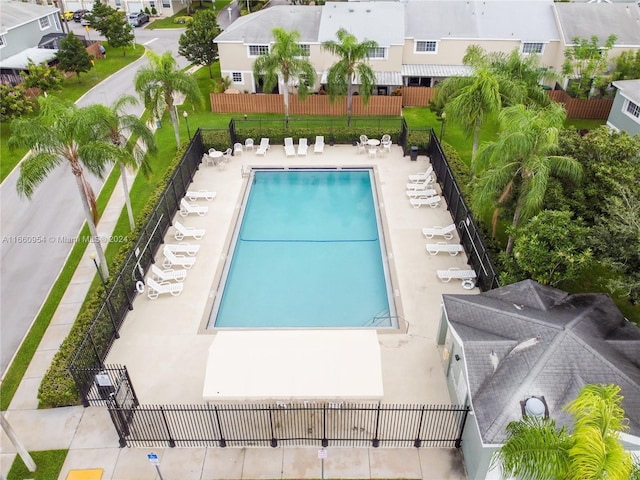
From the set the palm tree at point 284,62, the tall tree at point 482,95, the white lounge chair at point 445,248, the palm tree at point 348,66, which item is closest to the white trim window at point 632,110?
the tall tree at point 482,95

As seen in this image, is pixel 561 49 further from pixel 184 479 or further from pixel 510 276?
pixel 184 479

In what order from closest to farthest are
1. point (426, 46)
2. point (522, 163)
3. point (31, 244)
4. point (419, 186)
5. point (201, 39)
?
point (522, 163) → point (31, 244) → point (419, 186) → point (426, 46) → point (201, 39)

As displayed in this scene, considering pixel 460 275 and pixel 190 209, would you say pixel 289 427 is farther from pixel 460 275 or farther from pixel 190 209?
pixel 190 209

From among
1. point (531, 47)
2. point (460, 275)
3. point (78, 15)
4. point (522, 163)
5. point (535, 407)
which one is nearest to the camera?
point (535, 407)

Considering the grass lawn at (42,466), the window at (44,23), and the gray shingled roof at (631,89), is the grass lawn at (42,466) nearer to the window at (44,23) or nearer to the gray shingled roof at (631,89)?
the gray shingled roof at (631,89)

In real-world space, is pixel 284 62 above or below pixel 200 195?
above

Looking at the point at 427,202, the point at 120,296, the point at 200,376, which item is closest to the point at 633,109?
the point at 427,202
